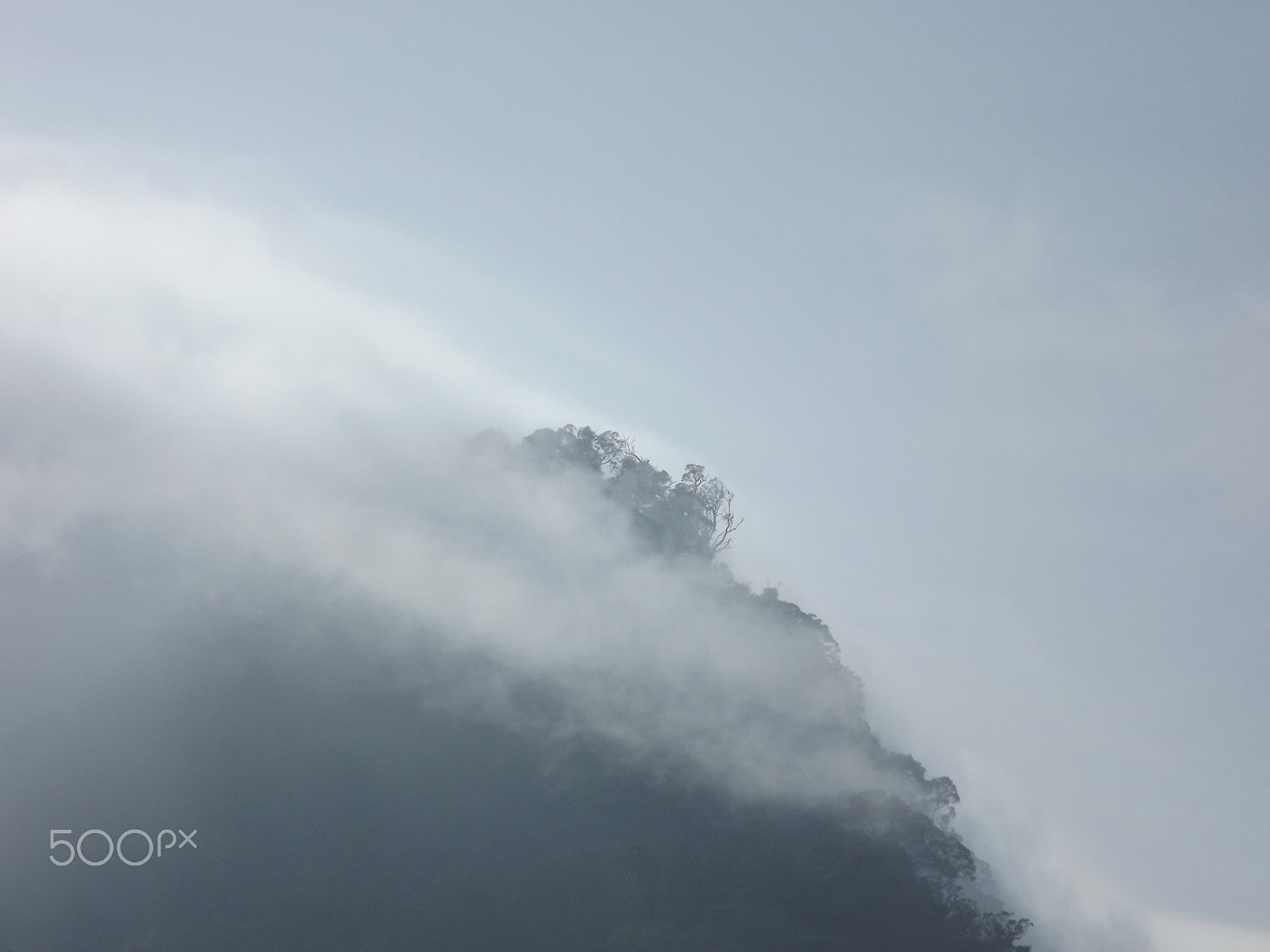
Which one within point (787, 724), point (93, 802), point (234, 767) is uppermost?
point (787, 724)

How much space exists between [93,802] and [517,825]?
91.8ft

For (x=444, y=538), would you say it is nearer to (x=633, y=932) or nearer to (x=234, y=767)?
(x=234, y=767)

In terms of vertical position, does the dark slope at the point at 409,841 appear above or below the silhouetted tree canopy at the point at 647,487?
below

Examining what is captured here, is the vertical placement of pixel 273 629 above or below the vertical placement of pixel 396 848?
above

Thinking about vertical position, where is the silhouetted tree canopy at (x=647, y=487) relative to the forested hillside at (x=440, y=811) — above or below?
above

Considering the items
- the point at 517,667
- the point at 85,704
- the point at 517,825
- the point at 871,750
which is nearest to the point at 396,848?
the point at 517,825

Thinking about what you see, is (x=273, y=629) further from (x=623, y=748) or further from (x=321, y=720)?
(x=623, y=748)

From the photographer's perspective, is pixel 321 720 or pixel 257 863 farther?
pixel 321 720

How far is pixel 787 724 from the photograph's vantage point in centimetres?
10269

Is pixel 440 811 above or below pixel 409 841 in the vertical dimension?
above

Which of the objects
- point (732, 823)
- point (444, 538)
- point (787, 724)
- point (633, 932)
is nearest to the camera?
point (633, 932)

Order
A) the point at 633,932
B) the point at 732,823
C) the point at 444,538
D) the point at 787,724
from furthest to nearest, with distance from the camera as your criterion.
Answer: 1. the point at 444,538
2. the point at 787,724
3. the point at 732,823
4. the point at 633,932

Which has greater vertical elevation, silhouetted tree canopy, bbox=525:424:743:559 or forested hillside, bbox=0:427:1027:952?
silhouetted tree canopy, bbox=525:424:743:559

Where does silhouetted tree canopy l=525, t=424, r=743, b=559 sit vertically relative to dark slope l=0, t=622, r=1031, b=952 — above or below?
above
